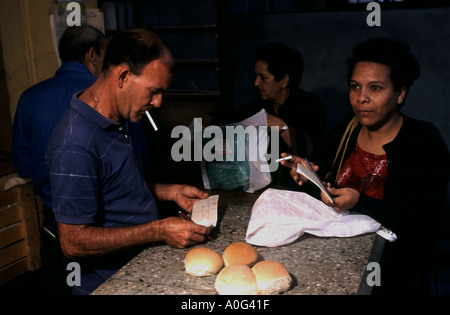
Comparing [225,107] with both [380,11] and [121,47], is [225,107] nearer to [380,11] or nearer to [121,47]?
[380,11]

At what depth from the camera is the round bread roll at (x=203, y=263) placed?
138 centimetres

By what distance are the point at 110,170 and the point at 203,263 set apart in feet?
1.76

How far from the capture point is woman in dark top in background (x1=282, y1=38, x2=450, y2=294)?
1921 millimetres

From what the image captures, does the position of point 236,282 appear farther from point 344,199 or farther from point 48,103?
point 48,103

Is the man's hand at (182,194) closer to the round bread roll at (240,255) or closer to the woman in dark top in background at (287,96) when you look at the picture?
the round bread roll at (240,255)

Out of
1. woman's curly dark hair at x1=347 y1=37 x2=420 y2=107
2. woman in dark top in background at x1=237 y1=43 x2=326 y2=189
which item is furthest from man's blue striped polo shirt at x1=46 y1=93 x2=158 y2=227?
woman in dark top in background at x1=237 y1=43 x2=326 y2=189

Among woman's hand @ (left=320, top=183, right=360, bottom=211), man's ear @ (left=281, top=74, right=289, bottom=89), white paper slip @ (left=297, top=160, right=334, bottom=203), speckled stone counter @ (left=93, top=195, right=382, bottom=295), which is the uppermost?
man's ear @ (left=281, top=74, right=289, bottom=89)

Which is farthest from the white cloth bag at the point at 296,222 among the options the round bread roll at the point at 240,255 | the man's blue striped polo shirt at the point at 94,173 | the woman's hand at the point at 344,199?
the man's blue striped polo shirt at the point at 94,173

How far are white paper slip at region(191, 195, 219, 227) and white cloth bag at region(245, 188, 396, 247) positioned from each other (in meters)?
0.17

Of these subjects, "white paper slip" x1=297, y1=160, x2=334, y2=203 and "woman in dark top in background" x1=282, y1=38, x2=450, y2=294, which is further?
"woman in dark top in background" x1=282, y1=38, x2=450, y2=294

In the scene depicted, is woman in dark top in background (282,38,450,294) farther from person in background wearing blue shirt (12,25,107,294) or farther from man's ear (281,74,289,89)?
person in background wearing blue shirt (12,25,107,294)

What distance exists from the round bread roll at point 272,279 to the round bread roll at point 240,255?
0.10 metres

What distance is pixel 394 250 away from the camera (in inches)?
77.5
